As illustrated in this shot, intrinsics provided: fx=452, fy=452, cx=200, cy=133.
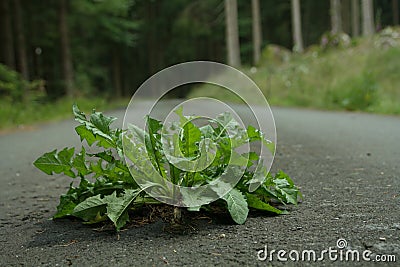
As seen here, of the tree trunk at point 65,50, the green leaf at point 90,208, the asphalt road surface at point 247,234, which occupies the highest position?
the tree trunk at point 65,50

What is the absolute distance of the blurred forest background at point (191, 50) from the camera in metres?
12.3

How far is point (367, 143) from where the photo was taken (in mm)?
4895

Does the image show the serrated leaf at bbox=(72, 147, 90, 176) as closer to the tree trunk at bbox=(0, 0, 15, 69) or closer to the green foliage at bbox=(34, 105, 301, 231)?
the green foliage at bbox=(34, 105, 301, 231)

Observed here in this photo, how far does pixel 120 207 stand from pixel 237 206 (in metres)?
0.52

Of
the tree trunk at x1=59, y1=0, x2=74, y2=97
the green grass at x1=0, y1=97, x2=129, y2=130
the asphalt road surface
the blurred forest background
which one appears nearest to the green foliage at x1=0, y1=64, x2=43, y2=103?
the blurred forest background

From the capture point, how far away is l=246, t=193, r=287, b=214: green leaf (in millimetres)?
2131

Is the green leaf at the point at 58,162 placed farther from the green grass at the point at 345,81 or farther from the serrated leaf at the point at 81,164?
the green grass at the point at 345,81

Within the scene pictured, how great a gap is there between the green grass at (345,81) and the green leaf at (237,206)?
761 cm

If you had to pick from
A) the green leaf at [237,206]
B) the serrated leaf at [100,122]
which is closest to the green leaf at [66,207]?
the serrated leaf at [100,122]

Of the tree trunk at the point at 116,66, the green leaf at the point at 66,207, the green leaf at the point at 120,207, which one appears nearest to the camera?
the green leaf at the point at 120,207

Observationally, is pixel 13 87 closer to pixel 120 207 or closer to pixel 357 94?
pixel 357 94

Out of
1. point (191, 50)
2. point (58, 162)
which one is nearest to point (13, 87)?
point (58, 162)

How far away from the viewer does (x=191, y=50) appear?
41.8m

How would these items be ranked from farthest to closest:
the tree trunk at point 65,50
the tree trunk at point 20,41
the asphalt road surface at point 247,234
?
1. the tree trunk at point 65,50
2. the tree trunk at point 20,41
3. the asphalt road surface at point 247,234
